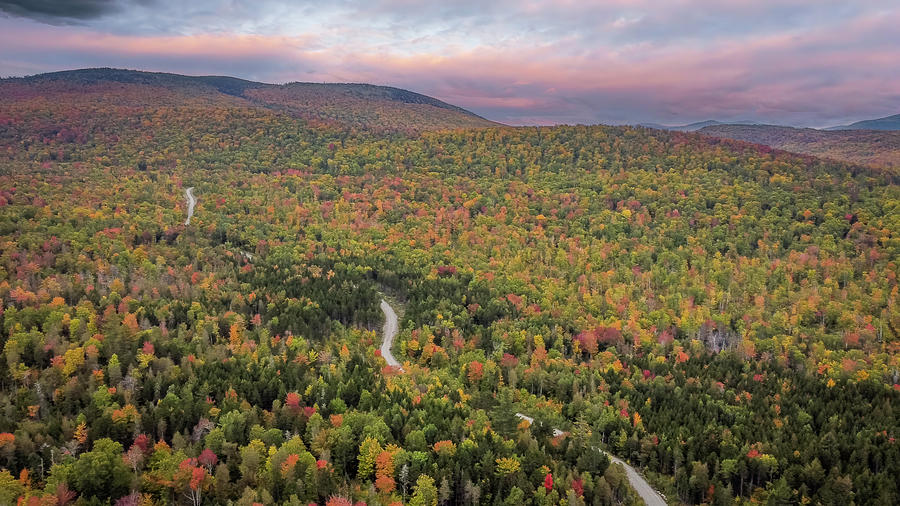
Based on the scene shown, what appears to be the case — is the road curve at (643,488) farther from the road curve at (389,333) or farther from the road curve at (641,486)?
the road curve at (389,333)

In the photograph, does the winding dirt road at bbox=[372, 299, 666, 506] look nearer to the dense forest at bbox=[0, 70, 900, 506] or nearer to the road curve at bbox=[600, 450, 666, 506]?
the road curve at bbox=[600, 450, 666, 506]

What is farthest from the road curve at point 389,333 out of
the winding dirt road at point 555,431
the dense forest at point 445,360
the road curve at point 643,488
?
the road curve at point 643,488

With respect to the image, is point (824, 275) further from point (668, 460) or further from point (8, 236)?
point (8, 236)

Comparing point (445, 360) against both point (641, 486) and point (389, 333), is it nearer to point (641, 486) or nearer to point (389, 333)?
point (389, 333)

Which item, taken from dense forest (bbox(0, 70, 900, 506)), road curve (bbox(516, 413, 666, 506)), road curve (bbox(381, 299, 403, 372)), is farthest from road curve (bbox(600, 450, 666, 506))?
road curve (bbox(381, 299, 403, 372))

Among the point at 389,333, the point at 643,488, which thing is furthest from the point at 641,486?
the point at 389,333
